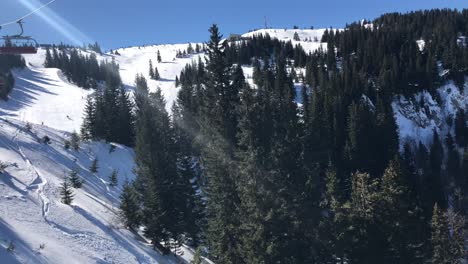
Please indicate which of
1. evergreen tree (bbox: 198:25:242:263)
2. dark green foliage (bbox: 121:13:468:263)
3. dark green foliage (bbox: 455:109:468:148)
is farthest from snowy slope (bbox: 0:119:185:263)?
dark green foliage (bbox: 455:109:468:148)

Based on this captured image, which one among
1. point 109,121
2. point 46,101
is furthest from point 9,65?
point 109,121

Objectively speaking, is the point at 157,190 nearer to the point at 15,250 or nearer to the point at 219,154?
the point at 219,154

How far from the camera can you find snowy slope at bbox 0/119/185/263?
16.0 metres

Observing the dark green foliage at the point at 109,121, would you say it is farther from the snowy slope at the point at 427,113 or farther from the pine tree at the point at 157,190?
the snowy slope at the point at 427,113

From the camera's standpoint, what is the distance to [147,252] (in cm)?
2164

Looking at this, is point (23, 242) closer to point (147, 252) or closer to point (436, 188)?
point (147, 252)

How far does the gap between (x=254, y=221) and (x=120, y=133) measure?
3993cm

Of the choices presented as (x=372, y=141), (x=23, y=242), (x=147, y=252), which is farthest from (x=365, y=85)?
(x=23, y=242)

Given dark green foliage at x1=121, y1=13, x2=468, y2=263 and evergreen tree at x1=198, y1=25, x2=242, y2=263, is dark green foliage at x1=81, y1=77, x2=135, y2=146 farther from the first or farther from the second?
evergreen tree at x1=198, y1=25, x2=242, y2=263

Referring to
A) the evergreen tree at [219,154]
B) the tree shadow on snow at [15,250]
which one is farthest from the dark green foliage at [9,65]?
the tree shadow on snow at [15,250]

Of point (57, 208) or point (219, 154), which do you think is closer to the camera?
point (57, 208)

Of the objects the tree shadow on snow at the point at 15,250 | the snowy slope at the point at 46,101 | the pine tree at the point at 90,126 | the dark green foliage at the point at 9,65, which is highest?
the dark green foliage at the point at 9,65

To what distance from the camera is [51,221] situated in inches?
737

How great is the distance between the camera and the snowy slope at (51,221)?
16.0 m
